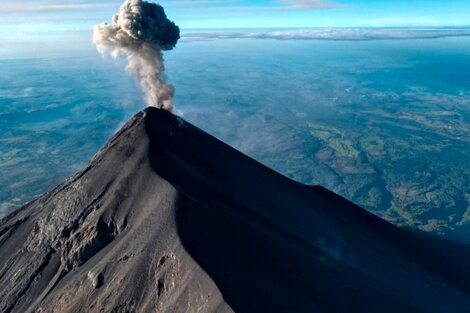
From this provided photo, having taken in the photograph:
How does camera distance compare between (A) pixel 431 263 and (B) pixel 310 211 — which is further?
(A) pixel 431 263

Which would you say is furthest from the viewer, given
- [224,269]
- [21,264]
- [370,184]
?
[370,184]

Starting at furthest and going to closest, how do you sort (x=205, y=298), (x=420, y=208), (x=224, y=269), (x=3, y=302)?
1. (x=420, y=208)
2. (x=3, y=302)
3. (x=224, y=269)
4. (x=205, y=298)

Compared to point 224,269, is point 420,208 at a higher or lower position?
lower

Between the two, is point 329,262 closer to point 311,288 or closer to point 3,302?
point 311,288

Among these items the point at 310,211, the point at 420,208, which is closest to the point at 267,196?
the point at 310,211

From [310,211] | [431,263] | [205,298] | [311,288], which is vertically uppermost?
[205,298]

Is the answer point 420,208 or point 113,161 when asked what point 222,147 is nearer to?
point 113,161
